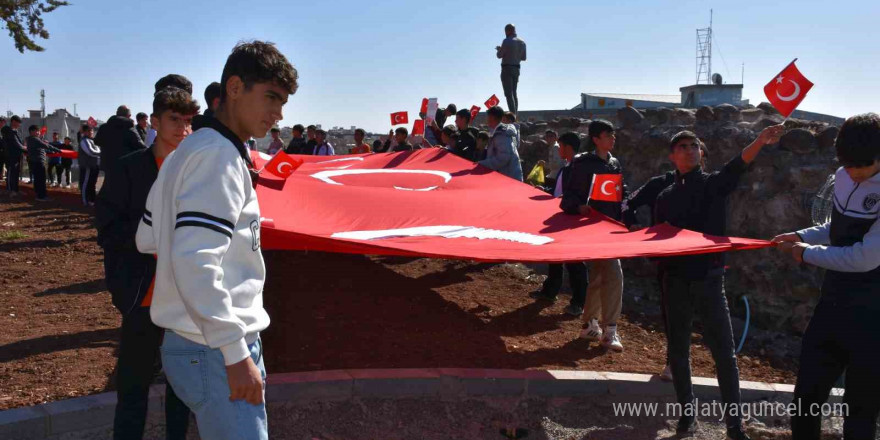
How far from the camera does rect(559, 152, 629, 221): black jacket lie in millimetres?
5902

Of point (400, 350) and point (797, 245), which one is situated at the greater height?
point (797, 245)

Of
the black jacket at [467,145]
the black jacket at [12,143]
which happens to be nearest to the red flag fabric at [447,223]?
the black jacket at [467,145]

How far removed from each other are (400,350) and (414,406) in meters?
1.17

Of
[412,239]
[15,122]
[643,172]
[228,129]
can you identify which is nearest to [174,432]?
[228,129]

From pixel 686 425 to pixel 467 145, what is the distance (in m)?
6.02

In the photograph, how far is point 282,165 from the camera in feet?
20.9

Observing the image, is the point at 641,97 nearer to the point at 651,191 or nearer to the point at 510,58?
the point at 510,58

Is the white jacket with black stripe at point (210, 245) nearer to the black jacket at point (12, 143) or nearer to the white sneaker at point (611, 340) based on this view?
the white sneaker at point (611, 340)

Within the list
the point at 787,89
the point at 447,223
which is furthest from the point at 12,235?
the point at 787,89

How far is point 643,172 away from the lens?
32.7ft

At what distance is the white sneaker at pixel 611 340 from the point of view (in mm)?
6051

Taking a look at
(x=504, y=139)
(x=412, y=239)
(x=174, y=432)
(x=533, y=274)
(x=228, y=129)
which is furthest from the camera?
(x=533, y=274)

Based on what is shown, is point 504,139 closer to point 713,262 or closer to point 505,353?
point 505,353

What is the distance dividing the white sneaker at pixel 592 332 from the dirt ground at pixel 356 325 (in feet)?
0.35
